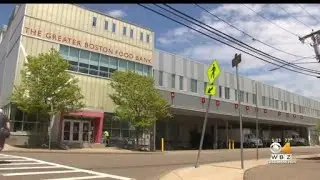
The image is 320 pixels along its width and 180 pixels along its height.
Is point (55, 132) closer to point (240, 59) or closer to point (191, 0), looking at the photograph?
point (240, 59)

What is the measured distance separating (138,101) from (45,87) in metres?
8.31

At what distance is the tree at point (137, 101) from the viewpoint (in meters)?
36.0

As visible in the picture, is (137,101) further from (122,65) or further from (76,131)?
(122,65)

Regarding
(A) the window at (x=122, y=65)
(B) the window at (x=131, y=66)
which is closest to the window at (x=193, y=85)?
(B) the window at (x=131, y=66)

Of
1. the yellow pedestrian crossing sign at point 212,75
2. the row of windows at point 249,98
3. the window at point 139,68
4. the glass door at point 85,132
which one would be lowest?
the glass door at point 85,132

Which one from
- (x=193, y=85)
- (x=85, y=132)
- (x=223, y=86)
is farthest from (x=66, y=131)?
(x=223, y=86)

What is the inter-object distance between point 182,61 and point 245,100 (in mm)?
14291

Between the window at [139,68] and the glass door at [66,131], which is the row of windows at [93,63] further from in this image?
the glass door at [66,131]

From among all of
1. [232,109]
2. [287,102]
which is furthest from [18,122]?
[287,102]

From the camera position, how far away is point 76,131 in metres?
37.5

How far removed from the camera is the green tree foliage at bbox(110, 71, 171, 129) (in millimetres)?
36000

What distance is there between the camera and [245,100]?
2329 inches

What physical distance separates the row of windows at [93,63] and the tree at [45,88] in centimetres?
521

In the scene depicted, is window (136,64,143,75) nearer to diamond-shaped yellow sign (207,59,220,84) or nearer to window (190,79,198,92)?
window (190,79,198,92)
